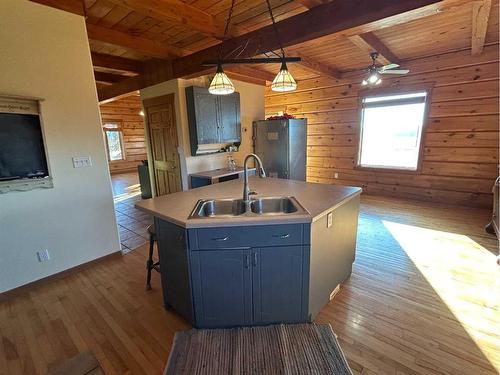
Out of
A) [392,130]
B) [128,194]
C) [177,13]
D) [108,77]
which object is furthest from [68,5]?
[392,130]

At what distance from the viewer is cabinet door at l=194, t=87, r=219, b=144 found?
3.95m

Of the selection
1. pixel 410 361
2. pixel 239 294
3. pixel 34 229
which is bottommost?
pixel 410 361

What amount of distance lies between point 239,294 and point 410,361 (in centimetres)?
115

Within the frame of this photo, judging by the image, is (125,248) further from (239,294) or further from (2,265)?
(239,294)

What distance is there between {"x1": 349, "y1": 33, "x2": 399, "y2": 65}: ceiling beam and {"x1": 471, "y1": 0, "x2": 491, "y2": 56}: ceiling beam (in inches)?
41.8

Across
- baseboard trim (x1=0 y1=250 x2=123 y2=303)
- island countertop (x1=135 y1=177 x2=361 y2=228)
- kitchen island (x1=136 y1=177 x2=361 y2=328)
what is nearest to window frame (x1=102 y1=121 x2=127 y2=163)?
baseboard trim (x1=0 y1=250 x2=123 y2=303)

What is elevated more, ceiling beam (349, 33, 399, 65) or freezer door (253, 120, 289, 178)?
ceiling beam (349, 33, 399, 65)

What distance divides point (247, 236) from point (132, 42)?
10.2 ft

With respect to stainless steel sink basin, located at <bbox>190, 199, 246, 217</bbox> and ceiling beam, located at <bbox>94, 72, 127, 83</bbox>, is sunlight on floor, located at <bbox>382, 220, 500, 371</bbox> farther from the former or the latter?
ceiling beam, located at <bbox>94, 72, 127, 83</bbox>

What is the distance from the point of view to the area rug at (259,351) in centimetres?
151

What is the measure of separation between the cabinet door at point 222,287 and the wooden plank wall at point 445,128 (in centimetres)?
457

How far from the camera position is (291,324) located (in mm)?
1799

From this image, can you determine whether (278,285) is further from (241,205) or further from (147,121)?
(147,121)

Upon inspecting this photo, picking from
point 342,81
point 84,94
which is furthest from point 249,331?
point 342,81
